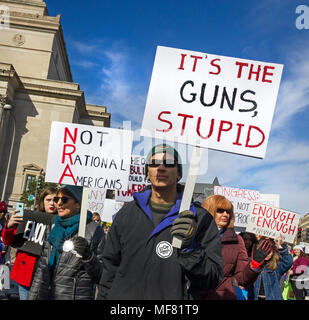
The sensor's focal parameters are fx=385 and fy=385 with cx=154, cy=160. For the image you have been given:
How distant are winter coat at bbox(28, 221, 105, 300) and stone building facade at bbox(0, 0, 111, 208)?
38.6 m

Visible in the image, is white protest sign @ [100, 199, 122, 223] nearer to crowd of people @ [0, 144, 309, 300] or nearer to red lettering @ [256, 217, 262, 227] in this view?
red lettering @ [256, 217, 262, 227]

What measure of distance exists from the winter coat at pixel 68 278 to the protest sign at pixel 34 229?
0.30m

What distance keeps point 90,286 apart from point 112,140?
2.39 meters

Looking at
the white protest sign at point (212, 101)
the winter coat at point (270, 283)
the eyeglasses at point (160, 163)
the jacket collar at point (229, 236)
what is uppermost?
the white protest sign at point (212, 101)

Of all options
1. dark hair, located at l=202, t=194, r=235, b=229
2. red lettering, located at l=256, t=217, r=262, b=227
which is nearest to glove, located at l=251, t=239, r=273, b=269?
dark hair, located at l=202, t=194, r=235, b=229

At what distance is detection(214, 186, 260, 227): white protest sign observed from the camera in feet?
36.1

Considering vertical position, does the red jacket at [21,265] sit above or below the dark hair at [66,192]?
below

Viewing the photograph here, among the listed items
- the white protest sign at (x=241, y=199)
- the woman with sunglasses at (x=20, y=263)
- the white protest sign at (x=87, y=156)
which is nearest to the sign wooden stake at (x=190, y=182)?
the woman with sunglasses at (x=20, y=263)

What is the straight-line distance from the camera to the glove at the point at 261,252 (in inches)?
136

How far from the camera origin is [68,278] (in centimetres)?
367

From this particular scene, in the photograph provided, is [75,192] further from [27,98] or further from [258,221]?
[27,98]

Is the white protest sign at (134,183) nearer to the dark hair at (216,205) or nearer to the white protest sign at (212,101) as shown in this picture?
the dark hair at (216,205)
